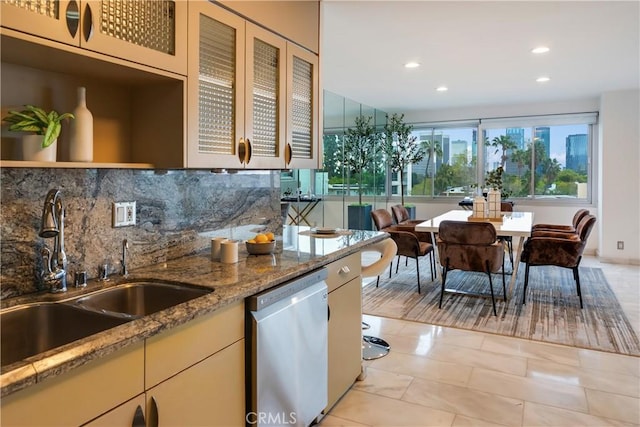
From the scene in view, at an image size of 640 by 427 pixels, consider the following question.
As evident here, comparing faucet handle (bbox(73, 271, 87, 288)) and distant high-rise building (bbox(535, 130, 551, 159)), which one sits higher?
distant high-rise building (bbox(535, 130, 551, 159))

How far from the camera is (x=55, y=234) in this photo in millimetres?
1501

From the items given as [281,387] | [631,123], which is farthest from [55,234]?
[631,123]

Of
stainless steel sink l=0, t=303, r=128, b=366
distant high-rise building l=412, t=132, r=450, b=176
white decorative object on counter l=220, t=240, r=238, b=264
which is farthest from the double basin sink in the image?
distant high-rise building l=412, t=132, r=450, b=176

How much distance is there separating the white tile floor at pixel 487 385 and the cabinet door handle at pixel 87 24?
6.61 feet

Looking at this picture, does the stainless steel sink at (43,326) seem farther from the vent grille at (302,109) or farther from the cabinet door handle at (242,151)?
the vent grille at (302,109)

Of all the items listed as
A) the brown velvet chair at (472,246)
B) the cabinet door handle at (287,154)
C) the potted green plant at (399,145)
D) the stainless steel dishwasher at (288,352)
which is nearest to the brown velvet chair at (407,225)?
the brown velvet chair at (472,246)

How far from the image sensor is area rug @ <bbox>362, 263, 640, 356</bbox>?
353 cm

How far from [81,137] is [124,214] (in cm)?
41

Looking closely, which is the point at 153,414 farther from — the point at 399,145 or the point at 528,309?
the point at 399,145

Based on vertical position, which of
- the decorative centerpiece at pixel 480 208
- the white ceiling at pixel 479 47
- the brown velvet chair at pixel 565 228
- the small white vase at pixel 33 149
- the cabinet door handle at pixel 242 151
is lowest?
the brown velvet chair at pixel 565 228

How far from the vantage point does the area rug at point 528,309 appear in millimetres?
3525

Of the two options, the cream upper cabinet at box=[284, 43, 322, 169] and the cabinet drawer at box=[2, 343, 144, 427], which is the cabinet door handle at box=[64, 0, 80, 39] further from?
the cream upper cabinet at box=[284, 43, 322, 169]

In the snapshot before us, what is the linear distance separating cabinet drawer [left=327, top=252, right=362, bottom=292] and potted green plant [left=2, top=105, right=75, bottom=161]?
4.39 ft

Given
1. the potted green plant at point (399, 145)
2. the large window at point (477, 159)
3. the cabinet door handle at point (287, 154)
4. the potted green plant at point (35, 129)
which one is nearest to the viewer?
the potted green plant at point (35, 129)
